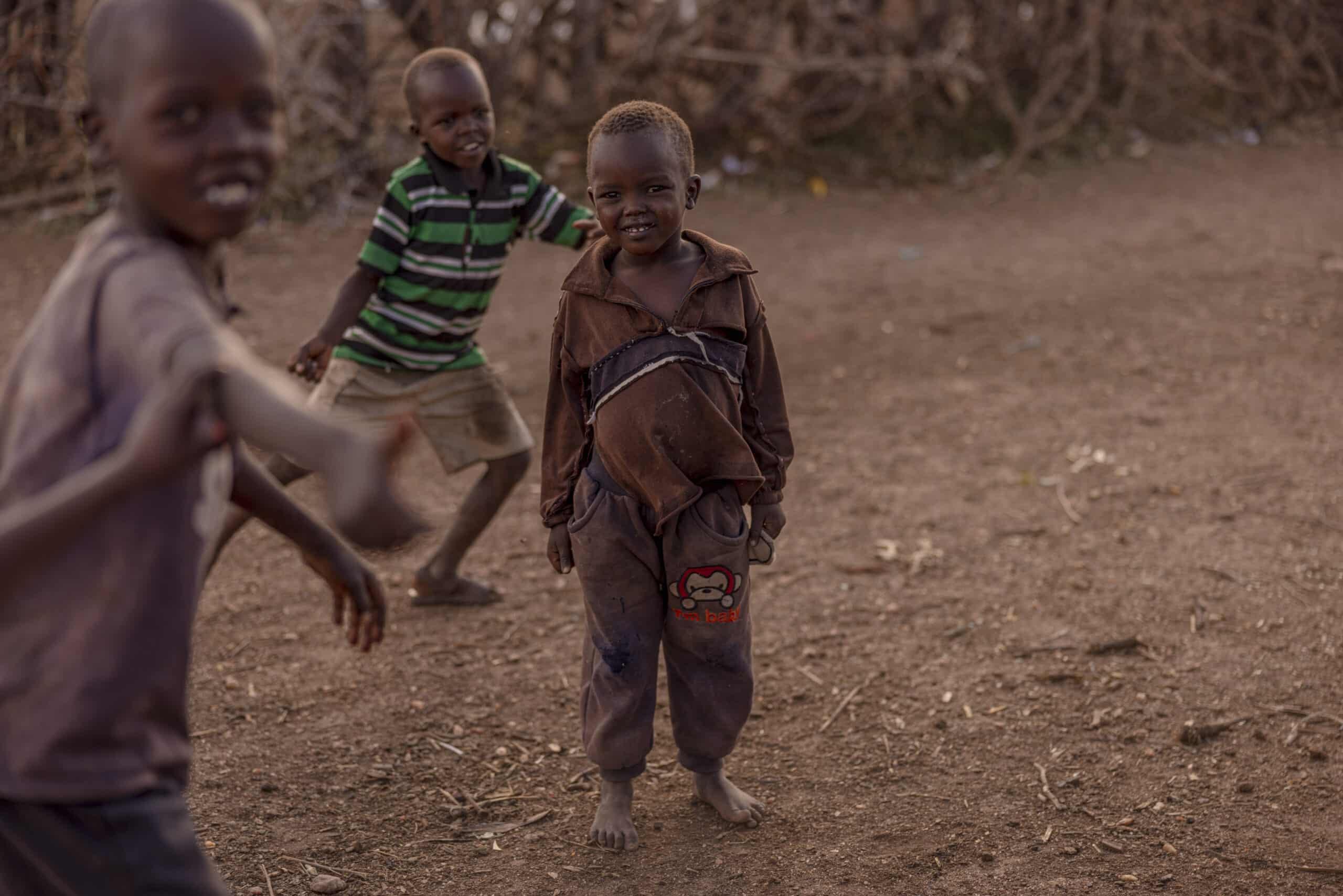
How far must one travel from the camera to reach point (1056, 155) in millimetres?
9477

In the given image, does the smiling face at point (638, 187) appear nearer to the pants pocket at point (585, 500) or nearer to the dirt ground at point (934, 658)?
the pants pocket at point (585, 500)

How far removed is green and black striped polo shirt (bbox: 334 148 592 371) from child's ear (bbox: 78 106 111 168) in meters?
1.93

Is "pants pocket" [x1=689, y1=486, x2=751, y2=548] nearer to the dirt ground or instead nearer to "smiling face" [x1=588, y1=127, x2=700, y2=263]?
"smiling face" [x1=588, y1=127, x2=700, y2=263]

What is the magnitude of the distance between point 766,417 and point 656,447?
27 centimetres

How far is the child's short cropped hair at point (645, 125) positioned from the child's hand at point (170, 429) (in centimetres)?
133

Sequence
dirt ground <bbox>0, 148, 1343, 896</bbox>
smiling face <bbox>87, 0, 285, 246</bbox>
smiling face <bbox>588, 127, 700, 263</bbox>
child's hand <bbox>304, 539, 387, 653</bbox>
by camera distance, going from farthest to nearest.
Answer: dirt ground <bbox>0, 148, 1343, 896</bbox>
smiling face <bbox>588, 127, 700, 263</bbox>
child's hand <bbox>304, 539, 387, 653</bbox>
smiling face <bbox>87, 0, 285, 246</bbox>

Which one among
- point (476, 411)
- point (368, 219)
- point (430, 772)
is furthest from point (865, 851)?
point (368, 219)

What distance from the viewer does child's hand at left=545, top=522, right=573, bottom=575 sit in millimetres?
2766

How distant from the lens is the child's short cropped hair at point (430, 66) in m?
3.43

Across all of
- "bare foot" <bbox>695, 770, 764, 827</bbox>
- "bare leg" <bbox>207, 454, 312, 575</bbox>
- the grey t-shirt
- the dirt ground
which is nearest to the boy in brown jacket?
"bare foot" <bbox>695, 770, 764, 827</bbox>

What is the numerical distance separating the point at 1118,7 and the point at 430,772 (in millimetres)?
8280

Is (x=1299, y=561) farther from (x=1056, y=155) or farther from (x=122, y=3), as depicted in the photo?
(x=1056, y=155)

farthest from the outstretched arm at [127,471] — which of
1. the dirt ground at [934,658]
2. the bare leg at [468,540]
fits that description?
the bare leg at [468,540]

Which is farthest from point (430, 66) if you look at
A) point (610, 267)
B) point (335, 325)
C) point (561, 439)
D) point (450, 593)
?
point (450, 593)
